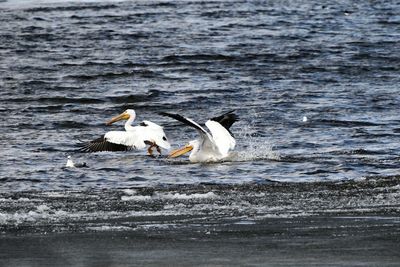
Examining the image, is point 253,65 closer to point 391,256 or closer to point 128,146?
point 128,146

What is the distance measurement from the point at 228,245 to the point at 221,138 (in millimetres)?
6620

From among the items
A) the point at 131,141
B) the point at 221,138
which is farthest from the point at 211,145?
the point at 131,141

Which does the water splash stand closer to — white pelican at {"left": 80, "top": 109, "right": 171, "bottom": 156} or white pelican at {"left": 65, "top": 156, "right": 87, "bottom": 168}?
white pelican at {"left": 80, "top": 109, "right": 171, "bottom": 156}

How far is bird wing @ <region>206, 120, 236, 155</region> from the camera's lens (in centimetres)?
1362

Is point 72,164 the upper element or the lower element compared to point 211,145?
upper

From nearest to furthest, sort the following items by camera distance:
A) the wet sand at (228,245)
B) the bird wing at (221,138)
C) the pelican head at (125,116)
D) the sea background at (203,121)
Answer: the wet sand at (228,245), the sea background at (203,121), the bird wing at (221,138), the pelican head at (125,116)

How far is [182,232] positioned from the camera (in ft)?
25.1

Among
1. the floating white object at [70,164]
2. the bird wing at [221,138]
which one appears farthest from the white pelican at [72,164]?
the bird wing at [221,138]

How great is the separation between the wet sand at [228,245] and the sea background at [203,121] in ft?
0.08

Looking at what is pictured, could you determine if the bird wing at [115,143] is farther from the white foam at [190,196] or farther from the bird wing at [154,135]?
the white foam at [190,196]

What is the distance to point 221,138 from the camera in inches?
539

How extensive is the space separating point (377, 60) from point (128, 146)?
11.2 meters

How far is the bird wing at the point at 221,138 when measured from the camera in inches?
536

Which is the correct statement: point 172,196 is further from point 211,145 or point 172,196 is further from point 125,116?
point 125,116
